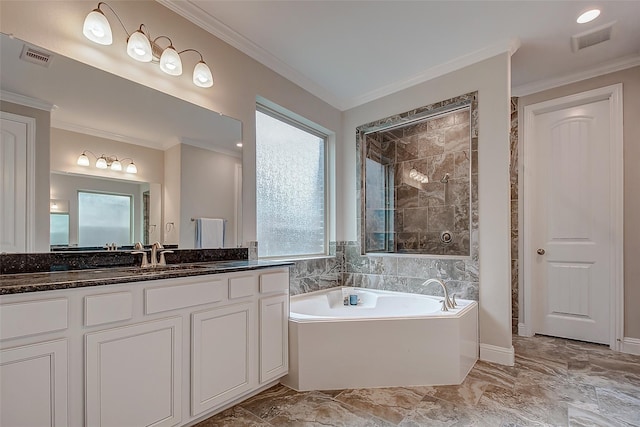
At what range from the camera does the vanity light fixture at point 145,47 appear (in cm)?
162

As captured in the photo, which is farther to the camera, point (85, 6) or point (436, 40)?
point (436, 40)

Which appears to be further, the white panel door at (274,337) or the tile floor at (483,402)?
the white panel door at (274,337)

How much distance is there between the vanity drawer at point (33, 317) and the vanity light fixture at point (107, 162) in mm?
855

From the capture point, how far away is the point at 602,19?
Answer: 2.23 meters

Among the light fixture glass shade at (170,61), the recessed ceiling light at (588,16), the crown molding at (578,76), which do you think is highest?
the recessed ceiling light at (588,16)

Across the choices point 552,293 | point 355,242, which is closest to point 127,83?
point 355,242

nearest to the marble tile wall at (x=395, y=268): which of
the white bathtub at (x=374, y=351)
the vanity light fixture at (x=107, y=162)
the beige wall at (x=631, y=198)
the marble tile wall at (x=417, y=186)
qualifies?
the marble tile wall at (x=417, y=186)

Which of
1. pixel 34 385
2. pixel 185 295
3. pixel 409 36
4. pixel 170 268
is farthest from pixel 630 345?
pixel 34 385

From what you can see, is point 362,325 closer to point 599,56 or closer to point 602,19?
point 602,19

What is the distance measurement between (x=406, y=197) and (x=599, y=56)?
2122mm

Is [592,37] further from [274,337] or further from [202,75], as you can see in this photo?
[274,337]

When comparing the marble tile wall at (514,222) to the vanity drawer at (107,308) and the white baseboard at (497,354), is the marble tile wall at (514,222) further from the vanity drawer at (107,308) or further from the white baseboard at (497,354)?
the vanity drawer at (107,308)

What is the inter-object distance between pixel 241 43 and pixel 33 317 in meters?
2.20

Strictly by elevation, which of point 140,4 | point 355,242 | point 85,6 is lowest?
point 355,242
